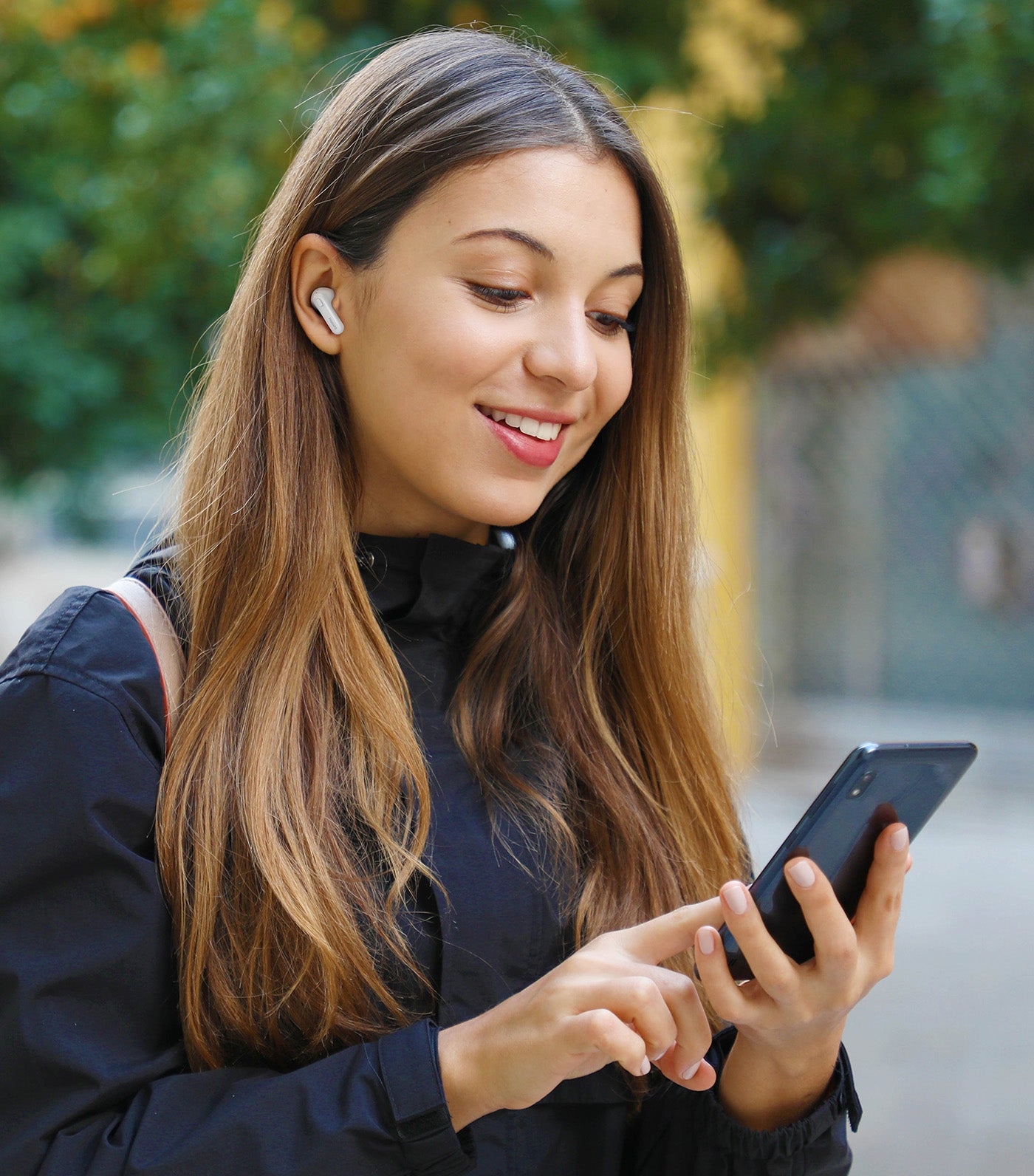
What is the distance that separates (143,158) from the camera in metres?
3.22

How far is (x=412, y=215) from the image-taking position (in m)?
1.49

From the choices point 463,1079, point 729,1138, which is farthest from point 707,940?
point 729,1138

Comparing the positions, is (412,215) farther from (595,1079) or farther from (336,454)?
(595,1079)

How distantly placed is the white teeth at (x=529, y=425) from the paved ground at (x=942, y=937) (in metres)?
0.79

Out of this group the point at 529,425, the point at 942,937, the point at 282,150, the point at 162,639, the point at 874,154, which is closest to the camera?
the point at 162,639

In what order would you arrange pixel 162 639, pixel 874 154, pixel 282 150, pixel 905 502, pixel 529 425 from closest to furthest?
pixel 162 639
pixel 529 425
pixel 282 150
pixel 874 154
pixel 905 502

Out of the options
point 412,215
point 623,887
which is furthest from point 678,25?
point 623,887

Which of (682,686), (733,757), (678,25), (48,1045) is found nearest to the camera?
(48,1045)

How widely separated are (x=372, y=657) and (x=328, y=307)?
1.38 feet

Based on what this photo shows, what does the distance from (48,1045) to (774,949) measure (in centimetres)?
69

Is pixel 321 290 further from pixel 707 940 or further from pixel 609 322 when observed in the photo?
pixel 707 940

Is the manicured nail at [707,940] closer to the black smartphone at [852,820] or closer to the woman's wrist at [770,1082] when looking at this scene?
the black smartphone at [852,820]

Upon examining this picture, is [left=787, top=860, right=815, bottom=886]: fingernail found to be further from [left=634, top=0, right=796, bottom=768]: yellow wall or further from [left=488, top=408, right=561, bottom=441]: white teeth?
[left=634, top=0, right=796, bottom=768]: yellow wall

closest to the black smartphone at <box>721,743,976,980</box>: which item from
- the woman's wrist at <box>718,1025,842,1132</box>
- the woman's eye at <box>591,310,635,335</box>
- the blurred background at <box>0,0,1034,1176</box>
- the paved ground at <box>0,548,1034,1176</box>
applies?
the woman's wrist at <box>718,1025,842,1132</box>
